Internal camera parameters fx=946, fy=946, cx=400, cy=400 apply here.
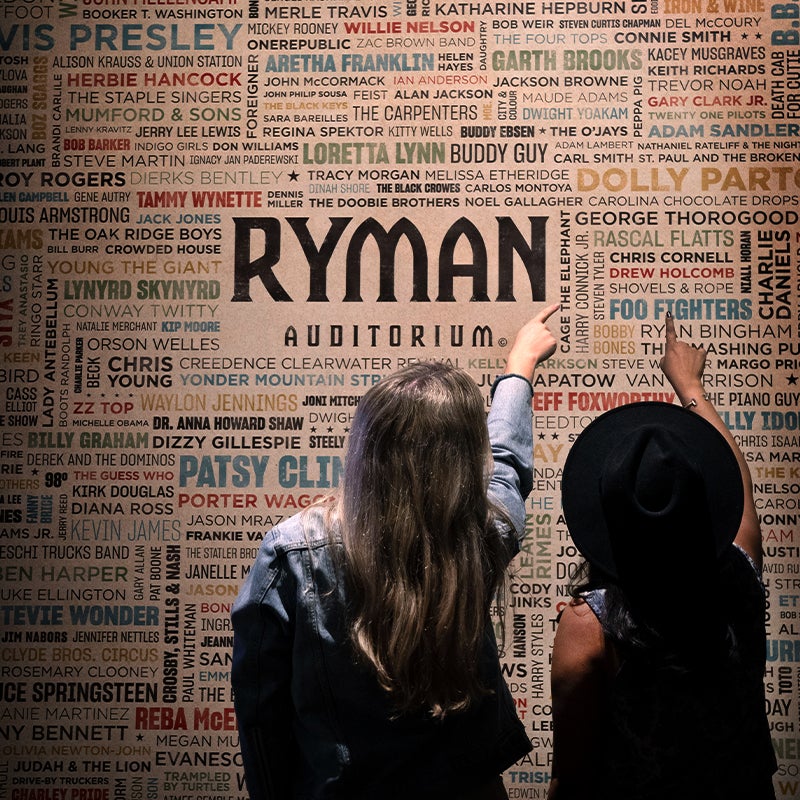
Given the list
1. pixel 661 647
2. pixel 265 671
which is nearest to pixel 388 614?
pixel 265 671

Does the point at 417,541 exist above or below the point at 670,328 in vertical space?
below

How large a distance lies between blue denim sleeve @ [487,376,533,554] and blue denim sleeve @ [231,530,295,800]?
1.29ft

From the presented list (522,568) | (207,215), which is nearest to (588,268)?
(522,568)

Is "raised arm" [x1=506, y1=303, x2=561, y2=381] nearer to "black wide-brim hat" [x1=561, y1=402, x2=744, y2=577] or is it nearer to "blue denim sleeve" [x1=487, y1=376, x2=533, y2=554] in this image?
"blue denim sleeve" [x1=487, y1=376, x2=533, y2=554]

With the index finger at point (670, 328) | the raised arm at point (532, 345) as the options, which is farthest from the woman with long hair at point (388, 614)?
the index finger at point (670, 328)

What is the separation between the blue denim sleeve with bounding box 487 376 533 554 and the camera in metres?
1.63

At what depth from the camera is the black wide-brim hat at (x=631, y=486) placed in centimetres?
138

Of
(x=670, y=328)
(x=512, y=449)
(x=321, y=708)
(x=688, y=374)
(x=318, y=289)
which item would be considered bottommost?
(x=321, y=708)

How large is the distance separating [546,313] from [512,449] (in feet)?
2.23

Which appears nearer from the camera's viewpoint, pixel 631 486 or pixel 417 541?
pixel 631 486

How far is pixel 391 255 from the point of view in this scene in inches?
93.4

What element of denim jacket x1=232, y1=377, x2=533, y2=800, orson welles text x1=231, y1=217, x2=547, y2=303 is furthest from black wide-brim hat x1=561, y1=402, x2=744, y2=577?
orson welles text x1=231, y1=217, x2=547, y2=303

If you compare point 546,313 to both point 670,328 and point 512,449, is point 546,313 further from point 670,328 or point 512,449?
point 512,449

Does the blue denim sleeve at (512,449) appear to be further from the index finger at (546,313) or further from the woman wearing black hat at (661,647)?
the index finger at (546,313)
